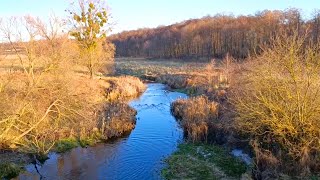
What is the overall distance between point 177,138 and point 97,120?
4.81 metres

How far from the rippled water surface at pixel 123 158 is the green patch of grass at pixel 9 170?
0.30 metres

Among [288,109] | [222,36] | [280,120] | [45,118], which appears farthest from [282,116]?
[222,36]

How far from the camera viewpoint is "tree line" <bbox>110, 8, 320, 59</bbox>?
56906 mm

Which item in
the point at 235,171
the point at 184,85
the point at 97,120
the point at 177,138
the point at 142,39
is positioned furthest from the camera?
the point at 142,39

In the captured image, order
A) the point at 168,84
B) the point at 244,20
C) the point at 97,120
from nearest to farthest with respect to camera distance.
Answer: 1. the point at 97,120
2. the point at 168,84
3. the point at 244,20

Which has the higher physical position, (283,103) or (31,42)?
(31,42)

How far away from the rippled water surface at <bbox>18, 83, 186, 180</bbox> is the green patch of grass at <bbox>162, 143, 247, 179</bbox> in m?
0.64

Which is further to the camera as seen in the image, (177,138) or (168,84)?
(168,84)

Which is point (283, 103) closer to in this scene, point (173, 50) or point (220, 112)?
point (220, 112)

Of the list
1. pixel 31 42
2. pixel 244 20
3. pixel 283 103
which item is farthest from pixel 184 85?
pixel 244 20

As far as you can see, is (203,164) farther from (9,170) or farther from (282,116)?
(9,170)

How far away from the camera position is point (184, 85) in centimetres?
3547

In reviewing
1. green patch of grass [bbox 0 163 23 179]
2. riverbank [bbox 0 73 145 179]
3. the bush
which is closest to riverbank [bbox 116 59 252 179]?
the bush

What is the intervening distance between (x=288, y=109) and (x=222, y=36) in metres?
58.0
